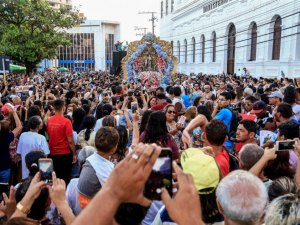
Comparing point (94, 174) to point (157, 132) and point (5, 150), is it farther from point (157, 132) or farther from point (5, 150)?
point (5, 150)

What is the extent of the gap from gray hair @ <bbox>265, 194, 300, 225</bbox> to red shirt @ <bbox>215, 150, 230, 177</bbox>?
113cm

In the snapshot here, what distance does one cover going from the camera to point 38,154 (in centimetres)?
346

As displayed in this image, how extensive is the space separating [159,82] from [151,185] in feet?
62.4

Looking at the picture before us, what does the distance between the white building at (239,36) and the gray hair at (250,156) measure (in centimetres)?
1734

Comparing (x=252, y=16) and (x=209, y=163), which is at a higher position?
(x=252, y=16)

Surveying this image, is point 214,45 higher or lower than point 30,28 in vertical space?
lower

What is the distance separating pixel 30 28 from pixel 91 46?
55678 millimetres

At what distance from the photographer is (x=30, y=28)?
2267 cm

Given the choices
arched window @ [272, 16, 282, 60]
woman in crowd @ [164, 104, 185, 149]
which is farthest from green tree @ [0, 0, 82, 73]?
woman in crowd @ [164, 104, 185, 149]

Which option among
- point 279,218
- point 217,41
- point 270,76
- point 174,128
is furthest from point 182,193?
point 217,41

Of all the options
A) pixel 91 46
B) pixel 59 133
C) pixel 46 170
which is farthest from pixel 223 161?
pixel 91 46

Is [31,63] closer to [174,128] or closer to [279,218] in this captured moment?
[174,128]

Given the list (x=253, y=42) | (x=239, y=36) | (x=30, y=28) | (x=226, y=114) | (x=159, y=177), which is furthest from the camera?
(x=239, y=36)

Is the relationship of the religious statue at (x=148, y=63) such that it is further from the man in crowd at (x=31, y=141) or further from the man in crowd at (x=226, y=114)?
the man in crowd at (x=31, y=141)
